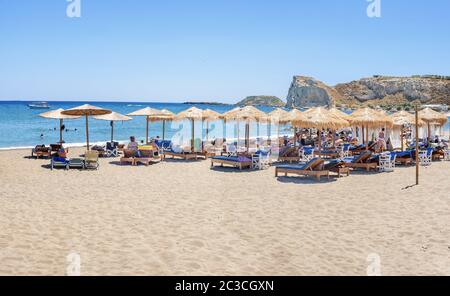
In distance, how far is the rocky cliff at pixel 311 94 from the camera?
Result: 148125 mm

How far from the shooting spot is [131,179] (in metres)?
12.1

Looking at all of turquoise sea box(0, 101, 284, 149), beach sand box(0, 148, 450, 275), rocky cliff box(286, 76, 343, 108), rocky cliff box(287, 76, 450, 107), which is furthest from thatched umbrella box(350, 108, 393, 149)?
rocky cliff box(286, 76, 343, 108)

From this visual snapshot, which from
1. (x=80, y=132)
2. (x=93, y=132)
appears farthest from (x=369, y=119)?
(x=93, y=132)

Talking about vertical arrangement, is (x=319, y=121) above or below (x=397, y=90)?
below

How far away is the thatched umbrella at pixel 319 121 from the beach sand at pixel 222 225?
A: 8.25ft

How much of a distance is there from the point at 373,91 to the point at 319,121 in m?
149

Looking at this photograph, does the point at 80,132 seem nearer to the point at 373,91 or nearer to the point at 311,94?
the point at 311,94

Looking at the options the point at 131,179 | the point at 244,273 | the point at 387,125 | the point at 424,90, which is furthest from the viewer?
the point at 424,90

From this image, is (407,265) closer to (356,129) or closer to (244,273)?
(244,273)

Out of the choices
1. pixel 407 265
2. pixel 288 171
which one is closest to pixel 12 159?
pixel 288 171

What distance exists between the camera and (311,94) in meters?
152

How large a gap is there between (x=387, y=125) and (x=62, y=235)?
13.2 metres

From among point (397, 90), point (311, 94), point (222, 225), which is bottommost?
point (222, 225)

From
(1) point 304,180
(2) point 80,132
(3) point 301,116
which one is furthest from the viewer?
(2) point 80,132
